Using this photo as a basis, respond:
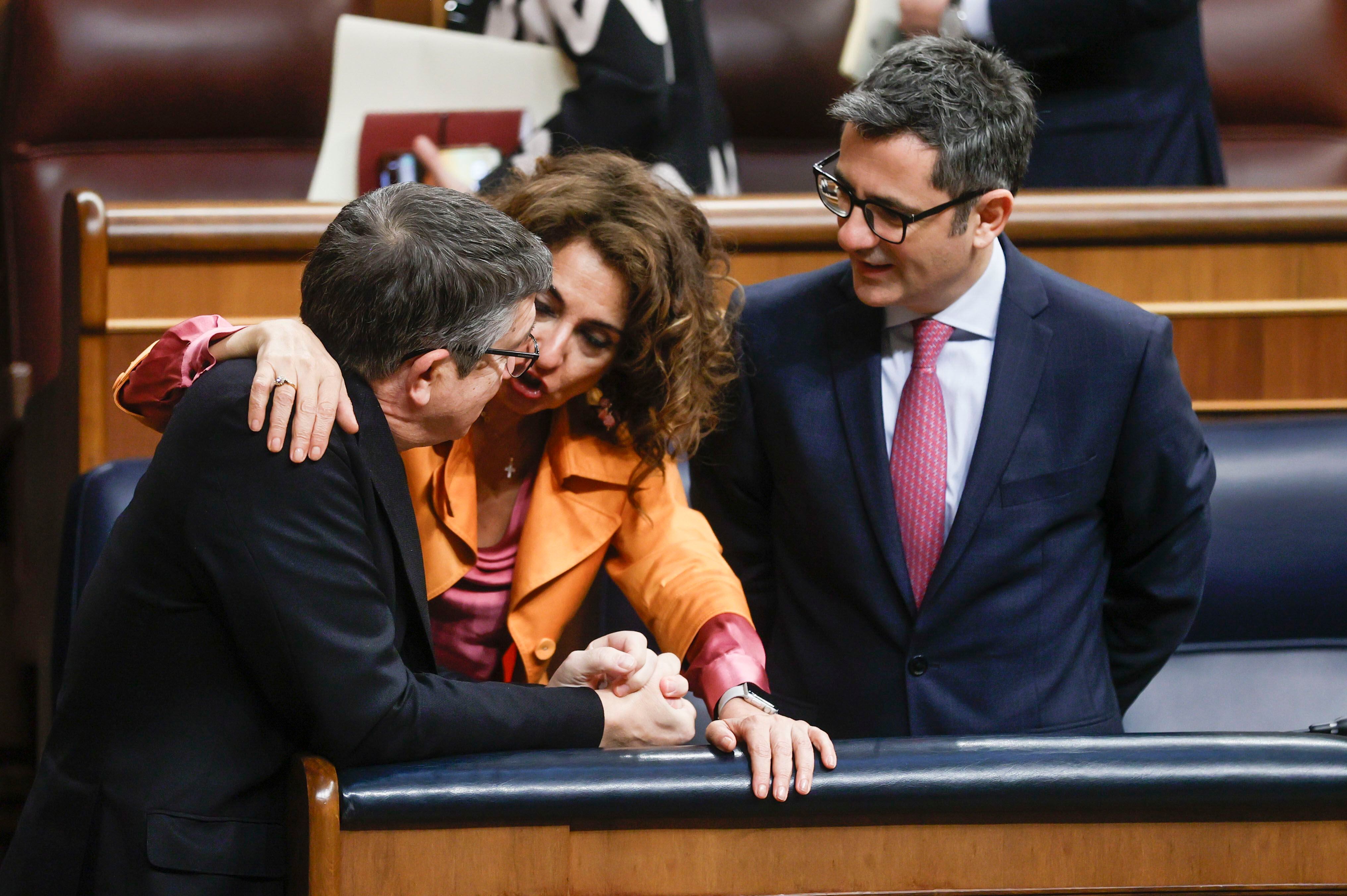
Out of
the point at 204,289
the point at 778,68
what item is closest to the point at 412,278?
the point at 204,289

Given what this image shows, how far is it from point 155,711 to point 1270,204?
1954 mm

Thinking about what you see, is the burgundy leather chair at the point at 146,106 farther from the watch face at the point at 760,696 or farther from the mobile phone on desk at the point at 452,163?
the watch face at the point at 760,696

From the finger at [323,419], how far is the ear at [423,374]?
9cm

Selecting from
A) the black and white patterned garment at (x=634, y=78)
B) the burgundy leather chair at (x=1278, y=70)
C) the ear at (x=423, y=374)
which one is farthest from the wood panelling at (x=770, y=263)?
the burgundy leather chair at (x=1278, y=70)

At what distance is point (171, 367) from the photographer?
1.36 metres

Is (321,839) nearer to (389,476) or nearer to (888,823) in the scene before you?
(389,476)

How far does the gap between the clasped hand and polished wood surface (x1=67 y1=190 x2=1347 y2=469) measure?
97cm

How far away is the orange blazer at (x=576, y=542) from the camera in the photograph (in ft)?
5.19

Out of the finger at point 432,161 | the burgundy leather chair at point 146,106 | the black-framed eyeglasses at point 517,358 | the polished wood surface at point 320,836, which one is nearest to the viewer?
the polished wood surface at point 320,836

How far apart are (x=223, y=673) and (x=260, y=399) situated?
0.24m

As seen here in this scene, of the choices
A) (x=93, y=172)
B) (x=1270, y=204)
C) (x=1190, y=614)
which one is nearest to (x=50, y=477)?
(x=93, y=172)

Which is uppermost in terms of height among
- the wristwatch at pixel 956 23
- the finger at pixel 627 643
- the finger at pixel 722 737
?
the wristwatch at pixel 956 23

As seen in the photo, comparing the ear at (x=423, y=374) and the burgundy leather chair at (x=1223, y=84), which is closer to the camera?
the ear at (x=423, y=374)

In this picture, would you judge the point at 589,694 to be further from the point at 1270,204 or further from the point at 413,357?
the point at 1270,204
